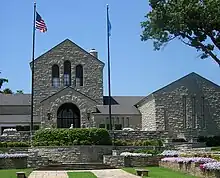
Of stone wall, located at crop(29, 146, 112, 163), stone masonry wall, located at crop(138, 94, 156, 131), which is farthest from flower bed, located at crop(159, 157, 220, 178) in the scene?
stone masonry wall, located at crop(138, 94, 156, 131)

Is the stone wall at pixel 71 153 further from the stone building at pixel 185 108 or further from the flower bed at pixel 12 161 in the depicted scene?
the stone building at pixel 185 108

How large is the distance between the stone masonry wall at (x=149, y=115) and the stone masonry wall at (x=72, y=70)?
5229mm

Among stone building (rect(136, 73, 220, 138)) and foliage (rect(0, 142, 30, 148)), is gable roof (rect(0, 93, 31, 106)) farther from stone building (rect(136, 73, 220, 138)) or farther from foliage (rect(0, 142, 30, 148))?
foliage (rect(0, 142, 30, 148))

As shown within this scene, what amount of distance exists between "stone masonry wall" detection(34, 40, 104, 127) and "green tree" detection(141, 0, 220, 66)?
32.1ft

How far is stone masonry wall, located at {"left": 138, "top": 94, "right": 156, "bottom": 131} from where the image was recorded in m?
46.7

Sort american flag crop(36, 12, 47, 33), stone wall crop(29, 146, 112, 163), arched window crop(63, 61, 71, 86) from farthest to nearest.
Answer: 1. arched window crop(63, 61, 71, 86)
2. american flag crop(36, 12, 47, 33)
3. stone wall crop(29, 146, 112, 163)

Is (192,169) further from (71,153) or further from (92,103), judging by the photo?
(92,103)

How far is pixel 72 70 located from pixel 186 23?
1562cm

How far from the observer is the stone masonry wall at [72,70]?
50688 millimetres

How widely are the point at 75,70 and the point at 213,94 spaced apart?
14.8m

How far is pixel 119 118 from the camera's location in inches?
1921

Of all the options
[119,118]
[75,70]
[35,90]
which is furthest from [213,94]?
[35,90]

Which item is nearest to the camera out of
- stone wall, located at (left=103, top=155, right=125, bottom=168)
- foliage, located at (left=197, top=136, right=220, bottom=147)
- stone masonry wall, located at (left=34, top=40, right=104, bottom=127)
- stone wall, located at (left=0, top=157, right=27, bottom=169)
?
stone wall, located at (left=0, top=157, right=27, bottom=169)

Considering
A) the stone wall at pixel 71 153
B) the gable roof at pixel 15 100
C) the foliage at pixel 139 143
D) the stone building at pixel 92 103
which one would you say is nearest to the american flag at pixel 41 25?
the stone building at pixel 92 103
